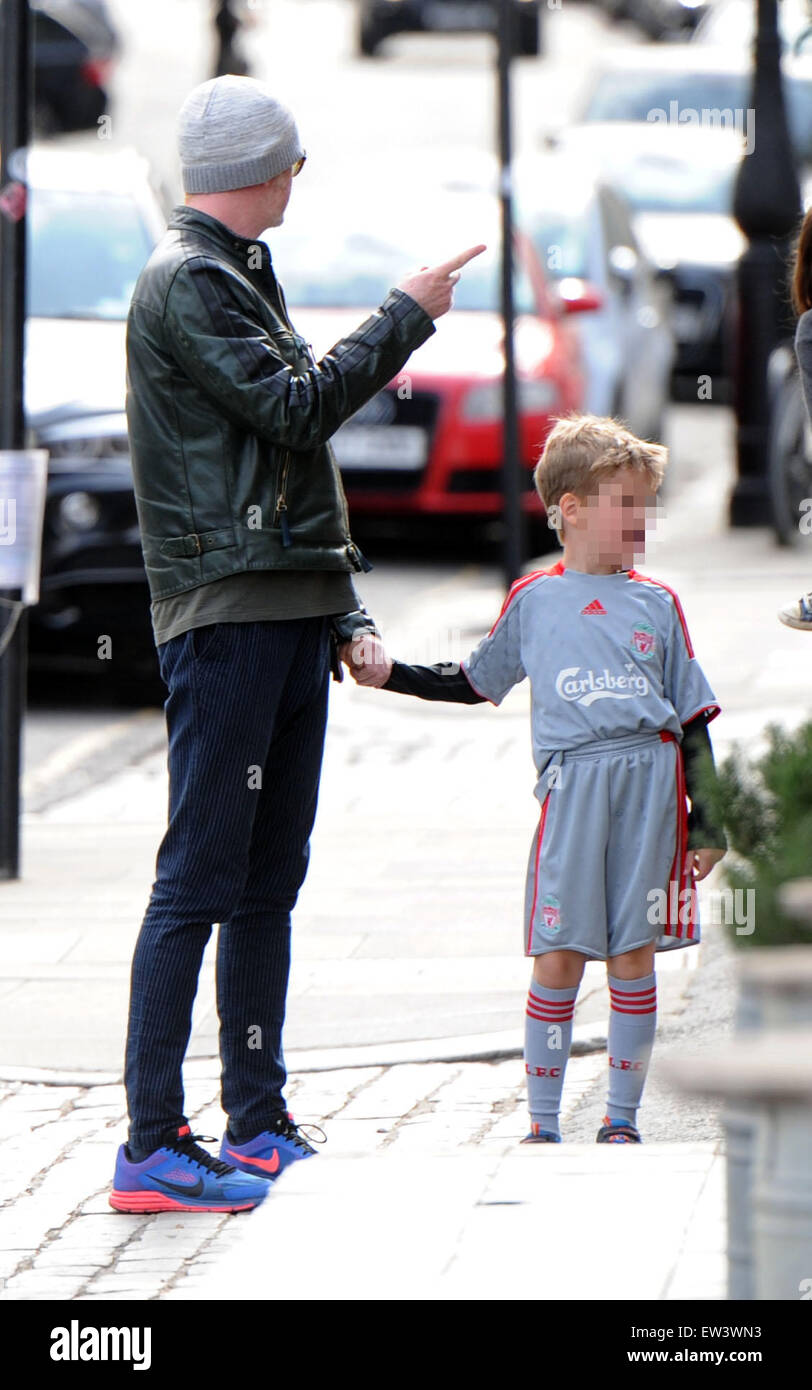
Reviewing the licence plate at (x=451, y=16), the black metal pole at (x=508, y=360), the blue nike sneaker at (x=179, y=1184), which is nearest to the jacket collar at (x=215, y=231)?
the blue nike sneaker at (x=179, y=1184)

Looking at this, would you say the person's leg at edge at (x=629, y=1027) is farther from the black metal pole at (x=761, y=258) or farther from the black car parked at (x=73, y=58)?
the black car parked at (x=73, y=58)

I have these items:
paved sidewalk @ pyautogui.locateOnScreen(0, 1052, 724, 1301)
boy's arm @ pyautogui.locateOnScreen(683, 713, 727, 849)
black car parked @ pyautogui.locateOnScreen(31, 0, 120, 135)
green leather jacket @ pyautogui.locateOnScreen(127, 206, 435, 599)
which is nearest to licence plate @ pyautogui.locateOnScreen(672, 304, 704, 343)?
black car parked @ pyautogui.locateOnScreen(31, 0, 120, 135)

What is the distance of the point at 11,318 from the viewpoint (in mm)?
6879

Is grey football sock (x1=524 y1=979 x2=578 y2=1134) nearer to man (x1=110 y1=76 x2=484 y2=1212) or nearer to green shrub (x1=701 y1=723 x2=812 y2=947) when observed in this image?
man (x1=110 y1=76 x2=484 y2=1212)

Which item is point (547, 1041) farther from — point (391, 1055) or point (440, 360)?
point (440, 360)

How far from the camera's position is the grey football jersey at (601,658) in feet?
13.7

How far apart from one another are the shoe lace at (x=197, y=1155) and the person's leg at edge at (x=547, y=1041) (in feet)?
1.87

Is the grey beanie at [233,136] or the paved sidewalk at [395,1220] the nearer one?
the paved sidewalk at [395,1220]

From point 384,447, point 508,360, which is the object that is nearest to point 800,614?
point 508,360

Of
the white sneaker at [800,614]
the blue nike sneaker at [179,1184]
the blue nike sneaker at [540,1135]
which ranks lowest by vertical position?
the blue nike sneaker at [179,1184]

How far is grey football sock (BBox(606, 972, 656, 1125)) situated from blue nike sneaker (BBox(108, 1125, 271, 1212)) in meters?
0.67

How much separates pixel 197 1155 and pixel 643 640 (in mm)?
1245

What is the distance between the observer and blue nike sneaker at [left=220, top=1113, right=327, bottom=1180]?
4316mm
